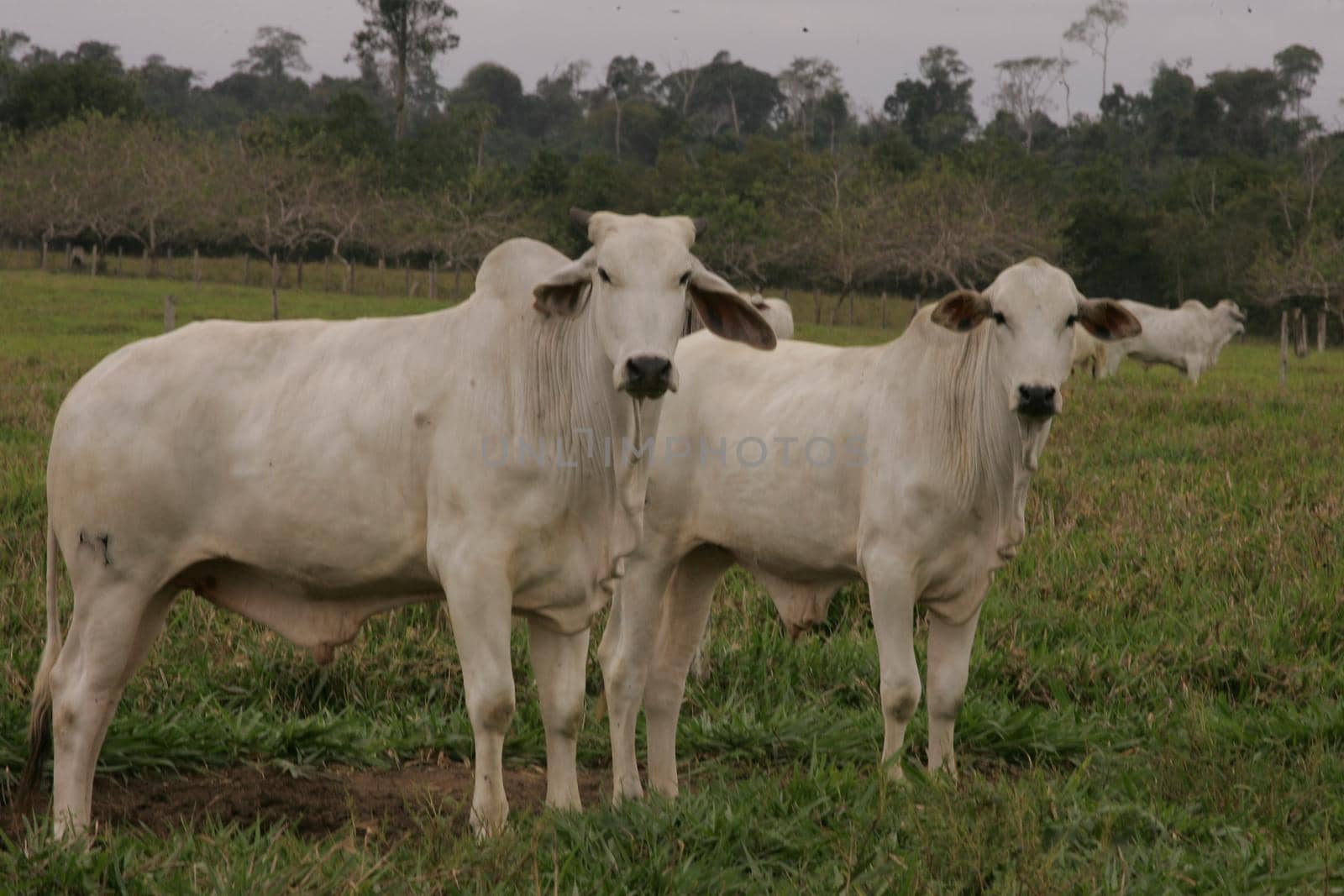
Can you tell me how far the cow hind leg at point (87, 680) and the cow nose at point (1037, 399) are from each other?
2.76 meters

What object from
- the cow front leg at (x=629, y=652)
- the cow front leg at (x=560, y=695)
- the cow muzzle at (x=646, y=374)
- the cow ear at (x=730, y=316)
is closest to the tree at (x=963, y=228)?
the cow front leg at (x=629, y=652)

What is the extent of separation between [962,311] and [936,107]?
83.5 m

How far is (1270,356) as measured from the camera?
32344 mm

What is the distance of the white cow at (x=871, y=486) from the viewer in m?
5.04

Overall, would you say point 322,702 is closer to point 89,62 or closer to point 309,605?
point 309,605

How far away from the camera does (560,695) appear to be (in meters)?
4.50

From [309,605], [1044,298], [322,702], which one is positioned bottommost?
[322,702]

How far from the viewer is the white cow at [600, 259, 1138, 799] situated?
504 cm

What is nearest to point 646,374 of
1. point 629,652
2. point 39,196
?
point 629,652

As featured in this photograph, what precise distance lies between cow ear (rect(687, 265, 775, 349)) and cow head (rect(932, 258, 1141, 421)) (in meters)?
0.70

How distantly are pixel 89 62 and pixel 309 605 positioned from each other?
6062cm

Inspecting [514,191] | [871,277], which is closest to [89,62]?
[514,191]

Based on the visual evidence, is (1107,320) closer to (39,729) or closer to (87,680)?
(87,680)

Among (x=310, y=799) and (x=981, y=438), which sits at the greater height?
(x=981, y=438)
